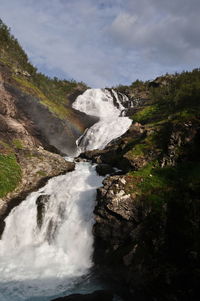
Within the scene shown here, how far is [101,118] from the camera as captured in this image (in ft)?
164

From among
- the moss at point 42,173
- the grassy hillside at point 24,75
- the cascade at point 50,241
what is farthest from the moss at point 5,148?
A: the grassy hillside at point 24,75

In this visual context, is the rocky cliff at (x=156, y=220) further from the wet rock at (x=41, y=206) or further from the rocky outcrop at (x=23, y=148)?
the rocky outcrop at (x=23, y=148)

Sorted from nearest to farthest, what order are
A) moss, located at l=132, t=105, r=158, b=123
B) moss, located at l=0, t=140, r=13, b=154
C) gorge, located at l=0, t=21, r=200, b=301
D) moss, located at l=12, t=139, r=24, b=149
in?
gorge, located at l=0, t=21, r=200, b=301 < moss, located at l=0, t=140, r=13, b=154 < moss, located at l=12, t=139, r=24, b=149 < moss, located at l=132, t=105, r=158, b=123

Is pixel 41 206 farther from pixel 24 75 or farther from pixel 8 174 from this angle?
pixel 24 75

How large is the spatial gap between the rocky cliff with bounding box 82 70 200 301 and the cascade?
1.70m

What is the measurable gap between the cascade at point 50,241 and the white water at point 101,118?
14365 mm

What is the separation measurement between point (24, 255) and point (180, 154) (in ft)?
47.0

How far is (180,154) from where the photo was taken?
2036cm

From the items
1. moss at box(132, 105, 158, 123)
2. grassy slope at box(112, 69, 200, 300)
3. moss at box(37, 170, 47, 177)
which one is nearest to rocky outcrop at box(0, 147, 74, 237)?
moss at box(37, 170, 47, 177)

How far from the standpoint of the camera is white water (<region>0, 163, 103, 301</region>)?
604 inches

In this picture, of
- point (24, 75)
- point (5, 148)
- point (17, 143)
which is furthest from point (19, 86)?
point (5, 148)

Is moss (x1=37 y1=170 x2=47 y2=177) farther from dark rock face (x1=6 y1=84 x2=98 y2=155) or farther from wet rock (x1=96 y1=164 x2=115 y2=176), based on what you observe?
dark rock face (x1=6 y1=84 x2=98 y2=155)

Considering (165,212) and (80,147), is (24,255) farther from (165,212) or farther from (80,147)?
(80,147)

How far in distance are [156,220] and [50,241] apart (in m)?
8.54
